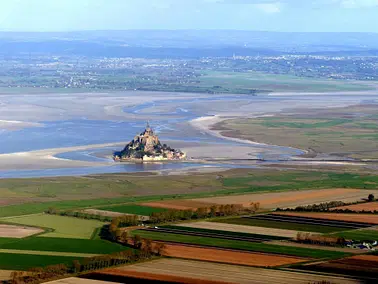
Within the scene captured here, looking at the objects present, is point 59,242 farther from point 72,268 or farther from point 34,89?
point 34,89

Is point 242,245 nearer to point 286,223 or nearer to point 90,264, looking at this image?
point 286,223

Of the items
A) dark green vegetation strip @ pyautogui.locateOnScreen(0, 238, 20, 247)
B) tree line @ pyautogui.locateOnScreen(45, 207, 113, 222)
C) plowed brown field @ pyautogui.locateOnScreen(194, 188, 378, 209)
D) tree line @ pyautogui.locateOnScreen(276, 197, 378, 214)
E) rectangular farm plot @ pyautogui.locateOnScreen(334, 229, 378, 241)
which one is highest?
rectangular farm plot @ pyautogui.locateOnScreen(334, 229, 378, 241)

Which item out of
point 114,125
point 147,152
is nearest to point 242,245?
point 147,152

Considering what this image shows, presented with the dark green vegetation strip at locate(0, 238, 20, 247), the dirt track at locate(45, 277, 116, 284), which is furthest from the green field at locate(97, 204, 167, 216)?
the dirt track at locate(45, 277, 116, 284)

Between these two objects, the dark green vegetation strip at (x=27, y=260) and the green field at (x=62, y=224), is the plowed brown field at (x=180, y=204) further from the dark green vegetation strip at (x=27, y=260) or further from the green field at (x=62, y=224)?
the dark green vegetation strip at (x=27, y=260)

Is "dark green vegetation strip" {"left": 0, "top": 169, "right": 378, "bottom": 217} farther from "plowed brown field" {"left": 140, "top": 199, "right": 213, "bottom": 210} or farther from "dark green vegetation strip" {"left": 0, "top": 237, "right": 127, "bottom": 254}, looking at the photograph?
"dark green vegetation strip" {"left": 0, "top": 237, "right": 127, "bottom": 254}

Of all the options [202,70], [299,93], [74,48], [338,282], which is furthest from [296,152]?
[74,48]
